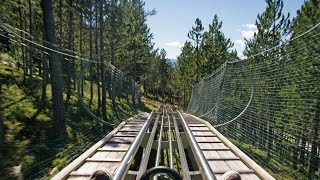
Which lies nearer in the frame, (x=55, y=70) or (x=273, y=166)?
(x=55, y=70)

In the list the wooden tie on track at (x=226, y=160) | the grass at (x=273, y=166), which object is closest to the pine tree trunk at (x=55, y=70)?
the wooden tie on track at (x=226, y=160)

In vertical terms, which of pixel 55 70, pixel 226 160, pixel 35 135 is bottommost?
pixel 35 135

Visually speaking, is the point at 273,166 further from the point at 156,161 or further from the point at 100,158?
the point at 100,158

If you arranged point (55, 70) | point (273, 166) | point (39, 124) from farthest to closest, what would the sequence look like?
point (273, 166) < point (39, 124) < point (55, 70)

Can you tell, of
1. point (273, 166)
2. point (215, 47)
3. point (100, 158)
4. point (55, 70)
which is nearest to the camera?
point (100, 158)

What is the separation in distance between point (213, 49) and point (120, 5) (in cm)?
1073

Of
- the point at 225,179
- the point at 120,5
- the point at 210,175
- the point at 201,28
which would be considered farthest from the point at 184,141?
the point at 201,28

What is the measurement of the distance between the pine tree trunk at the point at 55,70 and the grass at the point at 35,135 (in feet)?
1.54

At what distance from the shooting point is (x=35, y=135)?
828 centimetres

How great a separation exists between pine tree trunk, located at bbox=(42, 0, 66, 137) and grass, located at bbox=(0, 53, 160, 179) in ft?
1.54

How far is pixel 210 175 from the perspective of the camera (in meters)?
2.67

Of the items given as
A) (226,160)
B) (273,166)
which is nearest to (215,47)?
(273,166)

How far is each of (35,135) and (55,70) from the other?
2.57m

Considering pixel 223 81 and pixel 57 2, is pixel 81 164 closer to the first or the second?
pixel 223 81
